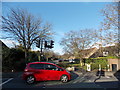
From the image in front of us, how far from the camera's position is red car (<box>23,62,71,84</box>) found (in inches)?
317

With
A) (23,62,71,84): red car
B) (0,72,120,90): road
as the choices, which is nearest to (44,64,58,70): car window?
(23,62,71,84): red car

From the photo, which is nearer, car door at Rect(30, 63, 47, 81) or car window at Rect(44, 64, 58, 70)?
car door at Rect(30, 63, 47, 81)

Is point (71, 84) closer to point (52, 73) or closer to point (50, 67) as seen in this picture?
point (52, 73)

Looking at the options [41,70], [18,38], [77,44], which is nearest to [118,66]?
[41,70]

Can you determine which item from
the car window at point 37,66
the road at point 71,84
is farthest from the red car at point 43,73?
the road at point 71,84

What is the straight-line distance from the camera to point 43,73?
8219 millimetres

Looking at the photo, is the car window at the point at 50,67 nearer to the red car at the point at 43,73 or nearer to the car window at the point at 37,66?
the red car at the point at 43,73

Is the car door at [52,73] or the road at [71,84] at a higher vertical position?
the car door at [52,73]

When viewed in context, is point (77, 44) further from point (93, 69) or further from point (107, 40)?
point (107, 40)

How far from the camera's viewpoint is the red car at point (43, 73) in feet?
26.5

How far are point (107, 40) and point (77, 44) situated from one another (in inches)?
563

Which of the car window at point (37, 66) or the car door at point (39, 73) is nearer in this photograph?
the car door at point (39, 73)

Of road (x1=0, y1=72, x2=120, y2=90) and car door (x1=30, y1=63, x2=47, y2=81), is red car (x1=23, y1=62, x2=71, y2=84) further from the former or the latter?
road (x1=0, y1=72, x2=120, y2=90)

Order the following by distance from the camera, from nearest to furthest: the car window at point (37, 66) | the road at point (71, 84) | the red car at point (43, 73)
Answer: the road at point (71, 84) < the red car at point (43, 73) < the car window at point (37, 66)
